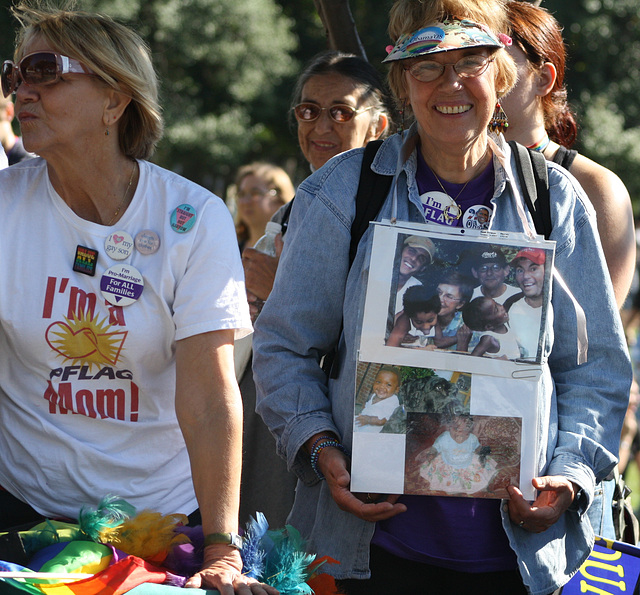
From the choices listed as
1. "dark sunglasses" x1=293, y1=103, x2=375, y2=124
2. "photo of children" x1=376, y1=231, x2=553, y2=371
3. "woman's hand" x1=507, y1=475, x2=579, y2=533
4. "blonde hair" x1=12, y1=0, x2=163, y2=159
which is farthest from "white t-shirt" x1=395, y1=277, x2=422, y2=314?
"dark sunglasses" x1=293, y1=103, x2=375, y2=124

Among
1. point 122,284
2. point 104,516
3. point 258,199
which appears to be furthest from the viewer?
point 258,199

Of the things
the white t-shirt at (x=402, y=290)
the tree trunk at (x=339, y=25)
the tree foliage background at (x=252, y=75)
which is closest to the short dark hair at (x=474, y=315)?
the white t-shirt at (x=402, y=290)

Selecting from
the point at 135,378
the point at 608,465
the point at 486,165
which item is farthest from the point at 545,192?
the point at 135,378

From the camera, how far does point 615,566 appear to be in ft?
8.21

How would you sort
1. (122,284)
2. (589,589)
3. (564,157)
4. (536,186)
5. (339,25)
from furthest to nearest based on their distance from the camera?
(339,25) → (564,157) → (589,589) → (536,186) → (122,284)

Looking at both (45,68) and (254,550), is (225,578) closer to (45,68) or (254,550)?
(254,550)

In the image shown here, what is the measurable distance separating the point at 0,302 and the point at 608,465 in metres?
1.65

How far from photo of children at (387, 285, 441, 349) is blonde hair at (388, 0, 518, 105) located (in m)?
0.67

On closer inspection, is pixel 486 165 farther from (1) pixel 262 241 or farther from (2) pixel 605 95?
(2) pixel 605 95

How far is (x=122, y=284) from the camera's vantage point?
226 cm

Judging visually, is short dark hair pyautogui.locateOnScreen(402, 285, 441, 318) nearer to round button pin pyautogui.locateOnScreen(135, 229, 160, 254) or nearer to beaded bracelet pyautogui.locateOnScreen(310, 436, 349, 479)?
beaded bracelet pyautogui.locateOnScreen(310, 436, 349, 479)

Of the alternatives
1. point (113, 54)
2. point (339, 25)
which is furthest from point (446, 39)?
point (339, 25)

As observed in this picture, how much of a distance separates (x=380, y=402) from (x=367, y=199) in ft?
1.82

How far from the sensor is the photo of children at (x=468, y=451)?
2.16 meters
